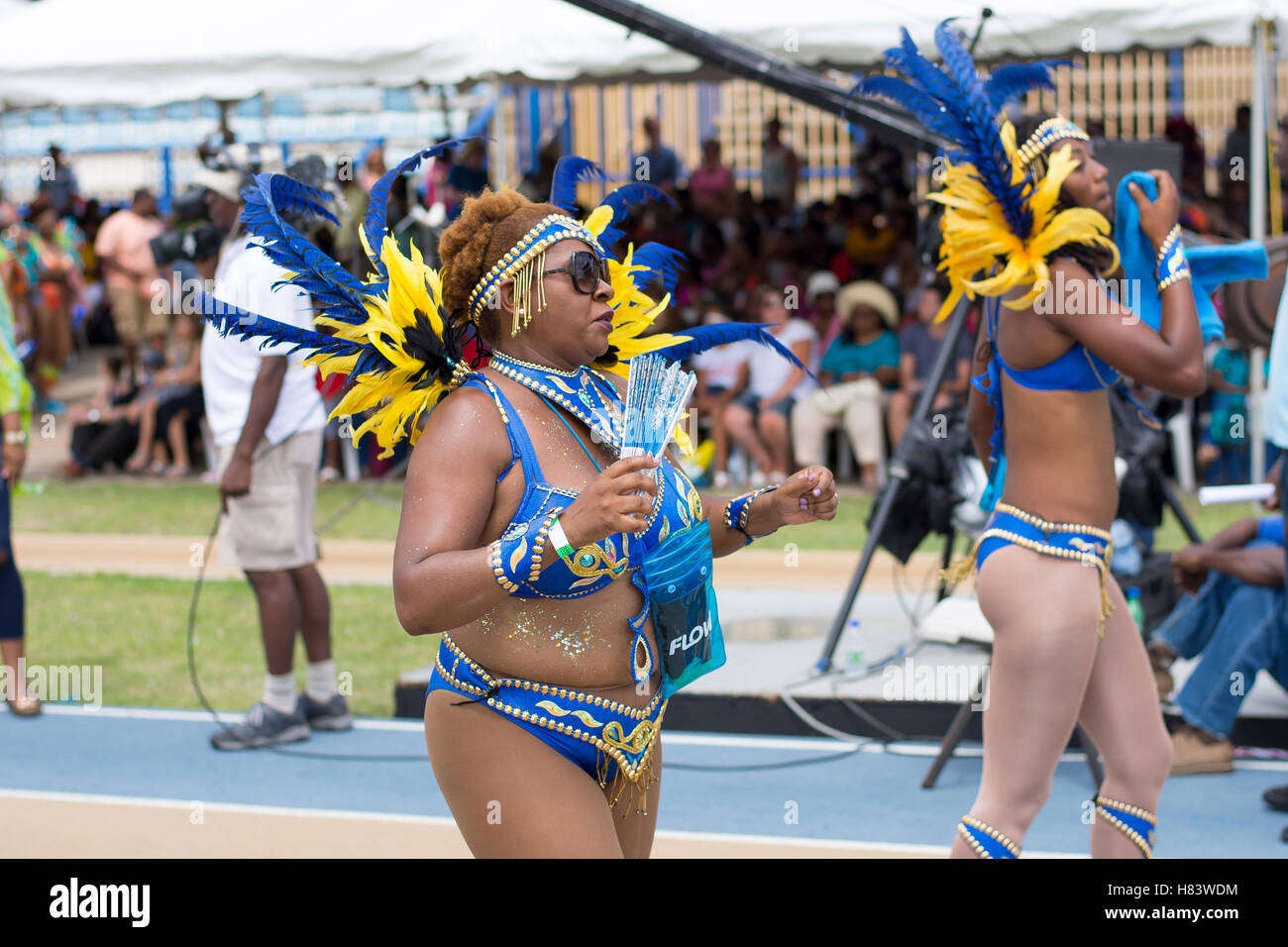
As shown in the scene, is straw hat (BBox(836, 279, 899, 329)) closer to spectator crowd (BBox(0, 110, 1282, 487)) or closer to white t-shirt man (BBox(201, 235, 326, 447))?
spectator crowd (BBox(0, 110, 1282, 487))

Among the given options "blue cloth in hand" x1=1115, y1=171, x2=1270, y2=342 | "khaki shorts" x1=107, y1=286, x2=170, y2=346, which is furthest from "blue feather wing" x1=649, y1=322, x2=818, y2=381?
"khaki shorts" x1=107, y1=286, x2=170, y2=346

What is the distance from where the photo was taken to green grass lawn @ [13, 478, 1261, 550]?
414 inches

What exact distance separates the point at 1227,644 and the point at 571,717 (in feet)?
11.4

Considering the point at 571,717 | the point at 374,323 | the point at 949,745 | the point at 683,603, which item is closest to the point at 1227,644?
the point at 949,745

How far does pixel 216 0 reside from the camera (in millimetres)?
11477

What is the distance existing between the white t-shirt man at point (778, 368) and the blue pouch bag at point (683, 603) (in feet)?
30.9

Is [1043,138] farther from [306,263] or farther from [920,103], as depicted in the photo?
[306,263]

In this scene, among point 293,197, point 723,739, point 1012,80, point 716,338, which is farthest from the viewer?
point 723,739

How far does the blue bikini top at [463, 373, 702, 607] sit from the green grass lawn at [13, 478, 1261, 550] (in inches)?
290

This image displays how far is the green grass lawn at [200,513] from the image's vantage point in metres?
10.5

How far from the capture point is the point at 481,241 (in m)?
2.90

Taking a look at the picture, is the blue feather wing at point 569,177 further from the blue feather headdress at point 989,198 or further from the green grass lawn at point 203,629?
the green grass lawn at point 203,629
